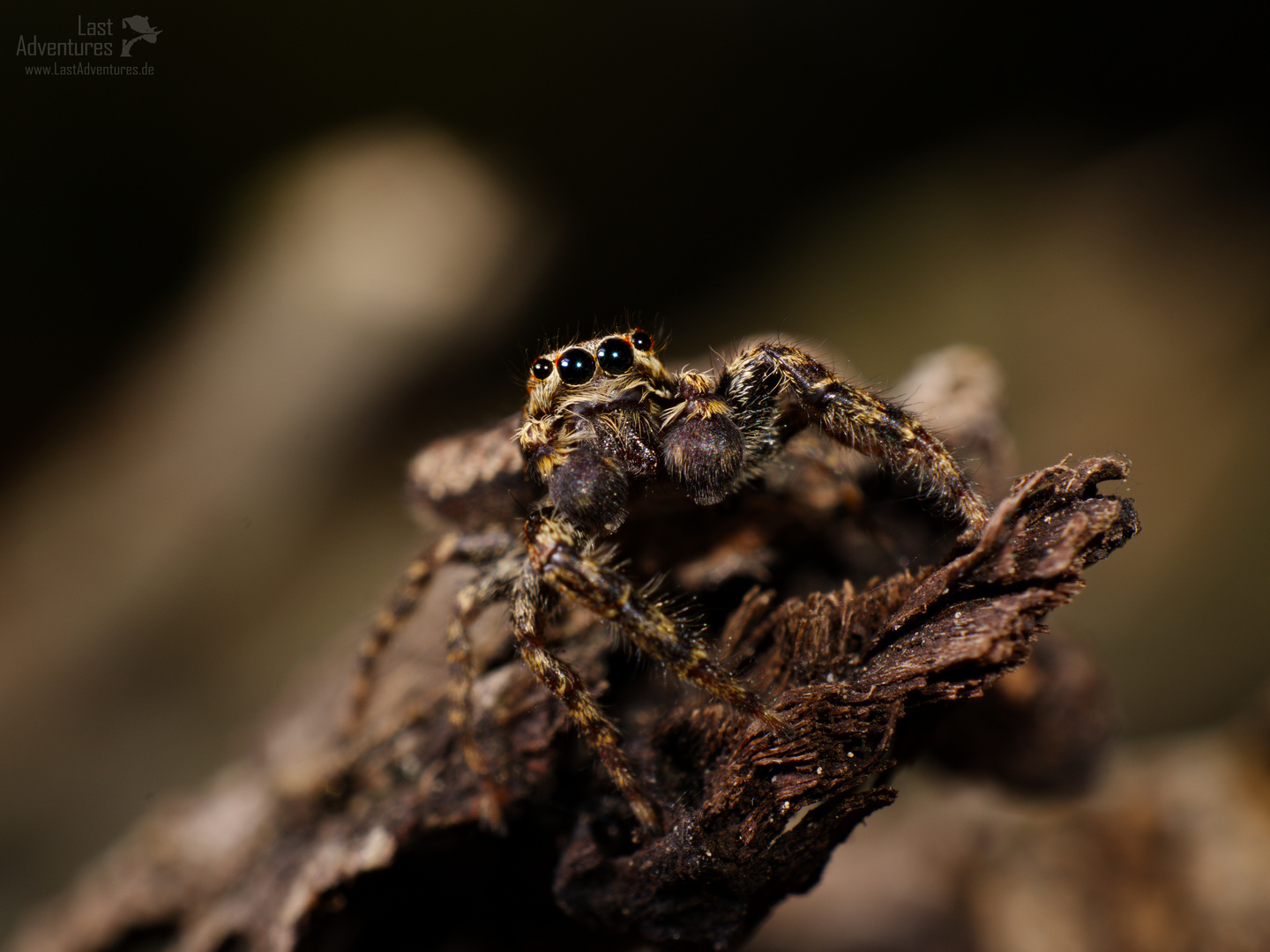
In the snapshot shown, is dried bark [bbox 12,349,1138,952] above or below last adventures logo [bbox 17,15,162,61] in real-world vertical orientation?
below

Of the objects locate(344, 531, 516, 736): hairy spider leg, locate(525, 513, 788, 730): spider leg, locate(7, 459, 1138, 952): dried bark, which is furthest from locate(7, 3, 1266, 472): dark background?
locate(525, 513, 788, 730): spider leg

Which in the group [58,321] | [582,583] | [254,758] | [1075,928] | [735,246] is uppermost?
[58,321]

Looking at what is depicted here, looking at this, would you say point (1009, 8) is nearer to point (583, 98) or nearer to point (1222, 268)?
point (1222, 268)

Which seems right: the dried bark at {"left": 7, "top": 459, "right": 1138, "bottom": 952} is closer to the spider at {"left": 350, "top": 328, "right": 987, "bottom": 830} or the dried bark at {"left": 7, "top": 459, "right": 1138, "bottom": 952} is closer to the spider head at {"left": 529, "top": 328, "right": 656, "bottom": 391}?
the spider at {"left": 350, "top": 328, "right": 987, "bottom": 830}

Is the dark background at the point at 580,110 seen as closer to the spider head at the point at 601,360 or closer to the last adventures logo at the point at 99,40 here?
the last adventures logo at the point at 99,40

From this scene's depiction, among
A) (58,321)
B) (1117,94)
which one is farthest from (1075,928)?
(58,321)

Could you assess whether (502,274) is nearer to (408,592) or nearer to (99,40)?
(99,40)

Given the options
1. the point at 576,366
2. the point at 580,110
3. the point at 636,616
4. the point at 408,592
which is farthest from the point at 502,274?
the point at 636,616
